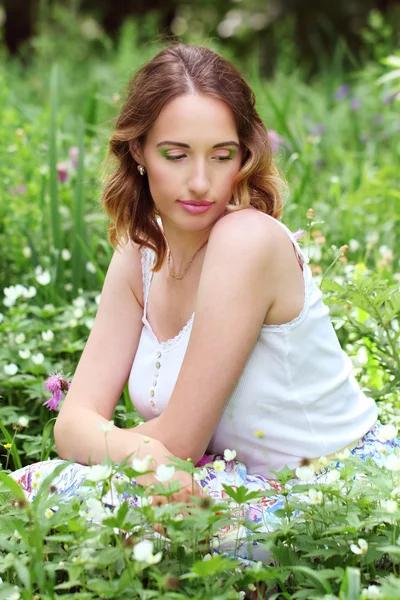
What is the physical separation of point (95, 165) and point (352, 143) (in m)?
1.87

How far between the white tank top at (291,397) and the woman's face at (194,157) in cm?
18

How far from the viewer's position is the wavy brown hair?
1.91 meters

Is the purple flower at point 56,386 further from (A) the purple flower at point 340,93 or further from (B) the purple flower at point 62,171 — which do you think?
(A) the purple flower at point 340,93

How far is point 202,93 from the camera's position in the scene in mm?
1892

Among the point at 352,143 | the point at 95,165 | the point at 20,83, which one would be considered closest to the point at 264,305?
the point at 95,165

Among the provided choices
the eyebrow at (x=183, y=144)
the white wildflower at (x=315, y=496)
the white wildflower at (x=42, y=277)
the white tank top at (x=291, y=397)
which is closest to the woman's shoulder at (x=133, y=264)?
the white tank top at (x=291, y=397)

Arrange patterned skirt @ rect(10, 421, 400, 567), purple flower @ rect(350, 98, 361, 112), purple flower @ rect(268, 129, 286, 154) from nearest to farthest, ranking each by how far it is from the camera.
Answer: patterned skirt @ rect(10, 421, 400, 567) < purple flower @ rect(268, 129, 286, 154) < purple flower @ rect(350, 98, 361, 112)

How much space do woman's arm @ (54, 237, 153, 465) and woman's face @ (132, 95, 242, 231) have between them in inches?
12.9

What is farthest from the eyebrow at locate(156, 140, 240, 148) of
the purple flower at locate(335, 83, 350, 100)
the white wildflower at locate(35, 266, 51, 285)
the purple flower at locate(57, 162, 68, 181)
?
the purple flower at locate(335, 83, 350, 100)

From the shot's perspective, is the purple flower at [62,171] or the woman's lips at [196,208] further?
the purple flower at [62,171]

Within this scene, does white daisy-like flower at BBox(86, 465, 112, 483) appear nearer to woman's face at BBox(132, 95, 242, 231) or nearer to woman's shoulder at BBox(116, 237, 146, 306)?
woman's face at BBox(132, 95, 242, 231)

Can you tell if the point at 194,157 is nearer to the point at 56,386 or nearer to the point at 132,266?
the point at 132,266

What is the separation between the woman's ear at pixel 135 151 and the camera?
2.04m

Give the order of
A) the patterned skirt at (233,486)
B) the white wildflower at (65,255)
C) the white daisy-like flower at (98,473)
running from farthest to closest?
the white wildflower at (65,255)
the patterned skirt at (233,486)
the white daisy-like flower at (98,473)
